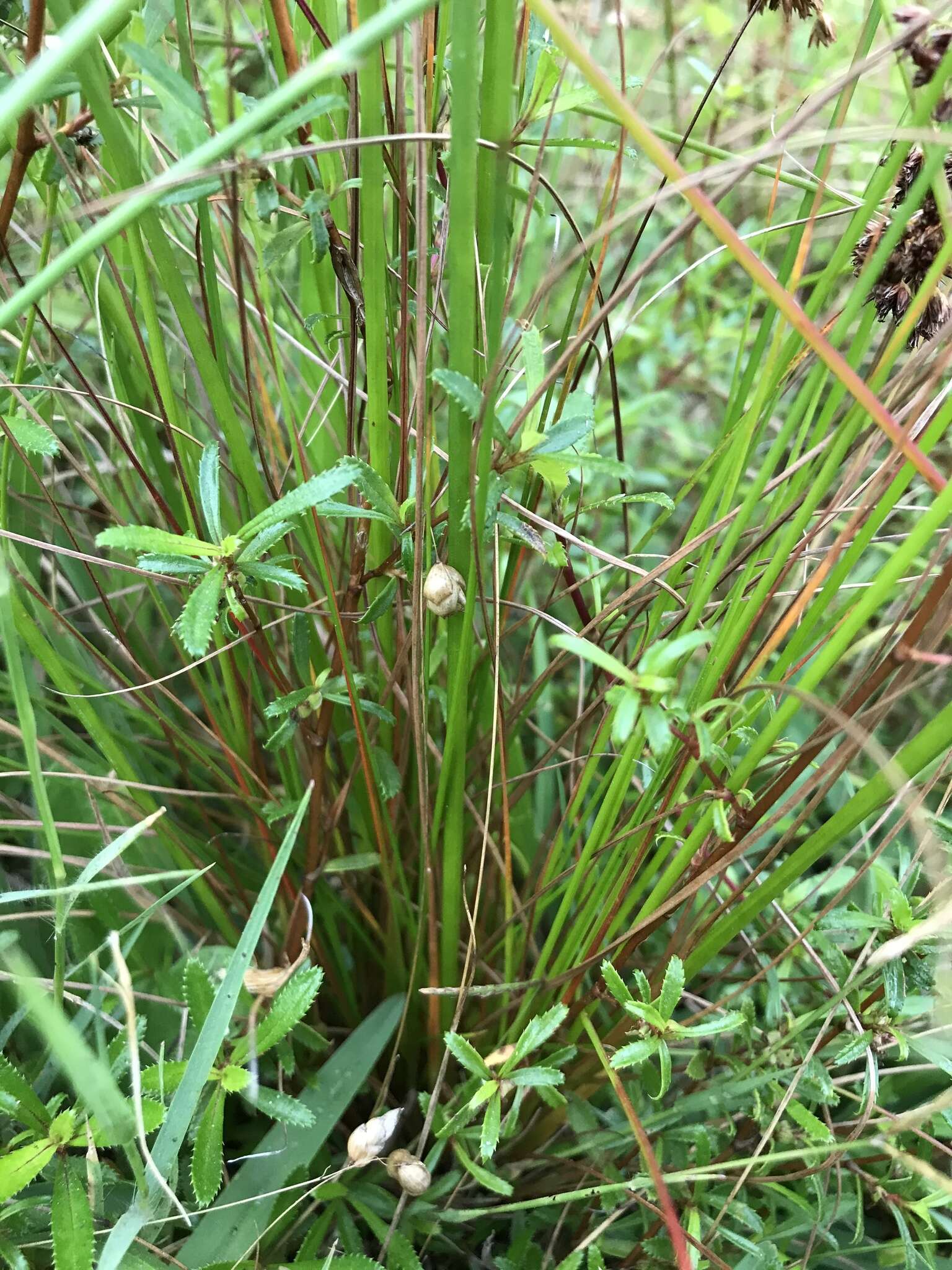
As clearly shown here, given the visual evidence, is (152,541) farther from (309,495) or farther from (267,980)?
(267,980)

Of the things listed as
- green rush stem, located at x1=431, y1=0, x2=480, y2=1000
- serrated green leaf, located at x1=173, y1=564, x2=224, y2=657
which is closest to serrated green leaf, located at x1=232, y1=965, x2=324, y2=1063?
green rush stem, located at x1=431, y1=0, x2=480, y2=1000

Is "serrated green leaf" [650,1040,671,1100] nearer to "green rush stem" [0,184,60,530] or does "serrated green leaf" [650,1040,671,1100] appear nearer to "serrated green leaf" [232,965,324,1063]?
"serrated green leaf" [232,965,324,1063]

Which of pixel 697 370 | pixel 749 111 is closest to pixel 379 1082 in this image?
pixel 697 370

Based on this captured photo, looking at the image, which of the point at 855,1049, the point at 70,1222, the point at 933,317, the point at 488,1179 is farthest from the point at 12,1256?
the point at 933,317

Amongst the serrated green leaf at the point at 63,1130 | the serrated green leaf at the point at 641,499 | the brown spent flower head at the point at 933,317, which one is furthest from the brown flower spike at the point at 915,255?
the serrated green leaf at the point at 63,1130

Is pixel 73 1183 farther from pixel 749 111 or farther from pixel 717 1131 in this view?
pixel 749 111

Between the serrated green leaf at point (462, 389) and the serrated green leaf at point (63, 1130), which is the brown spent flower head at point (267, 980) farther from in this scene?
the serrated green leaf at point (462, 389)

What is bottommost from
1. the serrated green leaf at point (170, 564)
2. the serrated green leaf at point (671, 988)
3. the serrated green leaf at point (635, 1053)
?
the serrated green leaf at point (635, 1053)
